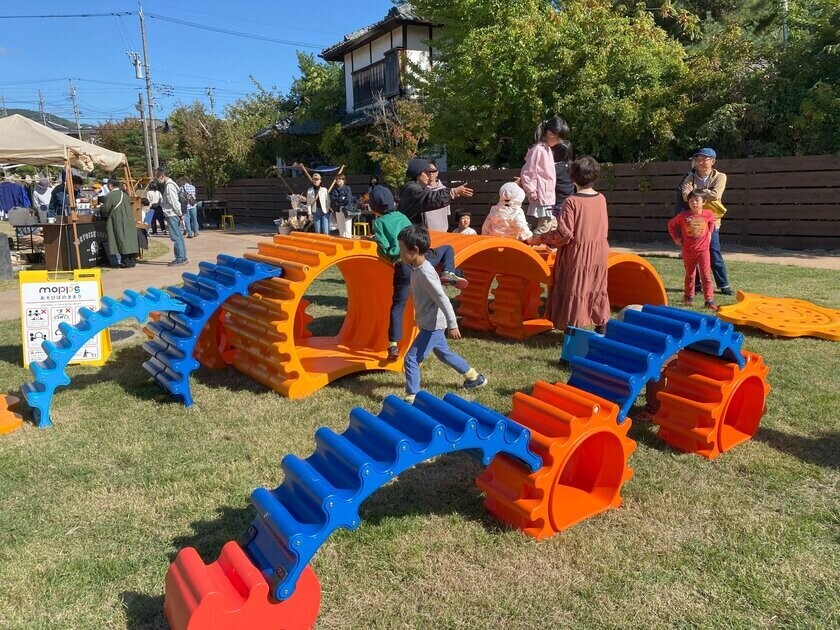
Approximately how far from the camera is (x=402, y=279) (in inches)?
240

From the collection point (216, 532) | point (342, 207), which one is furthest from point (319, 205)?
point (216, 532)

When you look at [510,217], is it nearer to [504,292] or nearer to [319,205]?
[504,292]

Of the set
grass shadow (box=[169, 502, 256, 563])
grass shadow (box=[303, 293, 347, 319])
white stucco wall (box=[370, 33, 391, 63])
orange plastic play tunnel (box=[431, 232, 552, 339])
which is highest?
white stucco wall (box=[370, 33, 391, 63])

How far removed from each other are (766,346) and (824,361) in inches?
23.9

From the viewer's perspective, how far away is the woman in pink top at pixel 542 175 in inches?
273

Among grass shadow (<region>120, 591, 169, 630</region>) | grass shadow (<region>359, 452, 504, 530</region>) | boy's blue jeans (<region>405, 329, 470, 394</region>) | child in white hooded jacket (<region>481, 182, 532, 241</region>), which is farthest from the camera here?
child in white hooded jacket (<region>481, 182, 532, 241</region>)

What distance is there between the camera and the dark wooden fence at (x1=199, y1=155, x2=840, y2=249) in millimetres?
13445

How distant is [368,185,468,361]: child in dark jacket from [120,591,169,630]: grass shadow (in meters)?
3.46

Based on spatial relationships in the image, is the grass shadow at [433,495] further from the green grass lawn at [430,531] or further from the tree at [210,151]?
the tree at [210,151]

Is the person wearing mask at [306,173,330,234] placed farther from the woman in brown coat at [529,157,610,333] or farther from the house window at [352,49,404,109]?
the house window at [352,49,404,109]

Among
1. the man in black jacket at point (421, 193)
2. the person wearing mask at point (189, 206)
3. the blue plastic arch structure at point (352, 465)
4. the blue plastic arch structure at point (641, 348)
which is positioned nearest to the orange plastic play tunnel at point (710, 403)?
the blue plastic arch structure at point (641, 348)

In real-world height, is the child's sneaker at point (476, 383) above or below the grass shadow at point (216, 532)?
above

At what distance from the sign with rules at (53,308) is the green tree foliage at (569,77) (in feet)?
42.7

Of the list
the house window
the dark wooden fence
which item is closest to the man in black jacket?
the dark wooden fence
